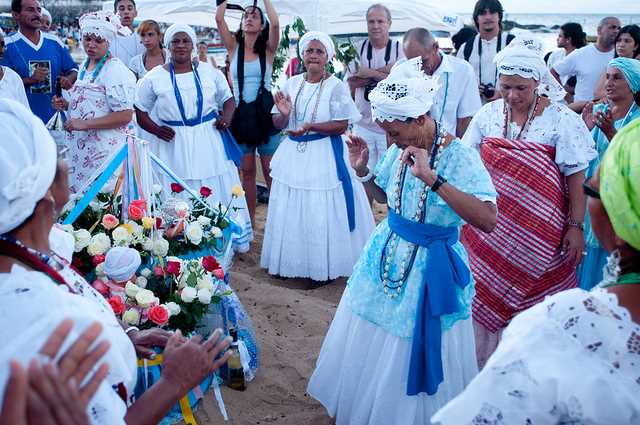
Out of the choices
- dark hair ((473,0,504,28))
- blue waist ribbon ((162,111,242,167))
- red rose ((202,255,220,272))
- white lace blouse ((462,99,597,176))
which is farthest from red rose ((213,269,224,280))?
dark hair ((473,0,504,28))

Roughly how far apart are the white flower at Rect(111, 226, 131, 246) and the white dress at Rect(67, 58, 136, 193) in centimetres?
189

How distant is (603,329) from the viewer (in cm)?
146

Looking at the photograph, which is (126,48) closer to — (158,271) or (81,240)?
(81,240)

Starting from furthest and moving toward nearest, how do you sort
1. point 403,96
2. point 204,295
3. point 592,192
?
1. point 204,295
2. point 403,96
3. point 592,192

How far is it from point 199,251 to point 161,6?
7.77 metres

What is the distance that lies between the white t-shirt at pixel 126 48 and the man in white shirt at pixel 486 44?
14.1 feet

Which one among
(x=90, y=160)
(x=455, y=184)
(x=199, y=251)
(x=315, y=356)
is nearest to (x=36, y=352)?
(x=455, y=184)

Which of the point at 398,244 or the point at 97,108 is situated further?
the point at 97,108

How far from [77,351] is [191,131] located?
467cm

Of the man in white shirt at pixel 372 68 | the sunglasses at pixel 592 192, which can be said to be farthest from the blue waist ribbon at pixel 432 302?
the man in white shirt at pixel 372 68

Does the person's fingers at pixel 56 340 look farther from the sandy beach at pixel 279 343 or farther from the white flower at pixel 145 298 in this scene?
the sandy beach at pixel 279 343

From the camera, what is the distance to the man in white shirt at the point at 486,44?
6672 millimetres

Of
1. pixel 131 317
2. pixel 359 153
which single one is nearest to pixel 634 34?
pixel 359 153

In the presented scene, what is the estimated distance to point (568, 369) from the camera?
4.75 ft
